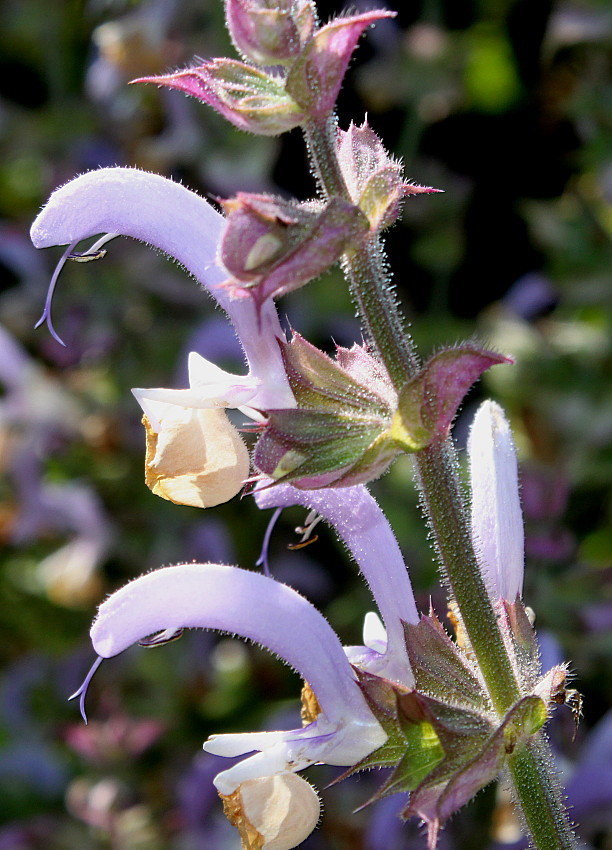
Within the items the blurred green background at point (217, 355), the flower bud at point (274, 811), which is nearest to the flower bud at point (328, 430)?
the flower bud at point (274, 811)

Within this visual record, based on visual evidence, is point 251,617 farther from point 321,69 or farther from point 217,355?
point 217,355

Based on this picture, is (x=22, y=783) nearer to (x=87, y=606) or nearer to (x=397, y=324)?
(x=87, y=606)

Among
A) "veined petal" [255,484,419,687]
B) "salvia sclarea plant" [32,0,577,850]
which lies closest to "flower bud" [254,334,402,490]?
"salvia sclarea plant" [32,0,577,850]

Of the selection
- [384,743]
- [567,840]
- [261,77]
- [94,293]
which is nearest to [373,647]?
[384,743]

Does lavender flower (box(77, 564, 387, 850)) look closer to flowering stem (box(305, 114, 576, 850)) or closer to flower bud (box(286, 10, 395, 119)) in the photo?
flowering stem (box(305, 114, 576, 850))

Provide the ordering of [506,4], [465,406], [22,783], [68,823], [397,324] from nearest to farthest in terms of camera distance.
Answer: [397,324]
[68,823]
[22,783]
[465,406]
[506,4]

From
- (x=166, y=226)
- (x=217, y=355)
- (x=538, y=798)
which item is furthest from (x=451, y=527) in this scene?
(x=217, y=355)

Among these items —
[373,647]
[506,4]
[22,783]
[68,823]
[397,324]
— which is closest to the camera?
[397,324]
